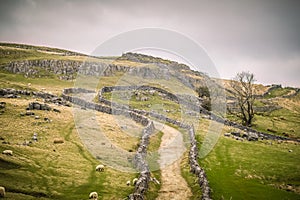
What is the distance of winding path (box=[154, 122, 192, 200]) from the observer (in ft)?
93.7

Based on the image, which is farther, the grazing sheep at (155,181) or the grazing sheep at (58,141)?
the grazing sheep at (58,141)

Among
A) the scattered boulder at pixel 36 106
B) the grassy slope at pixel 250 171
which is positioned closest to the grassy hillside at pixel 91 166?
the grassy slope at pixel 250 171

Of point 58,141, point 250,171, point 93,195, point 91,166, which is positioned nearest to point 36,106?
point 58,141

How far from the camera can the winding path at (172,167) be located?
28553 mm

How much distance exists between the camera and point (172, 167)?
1486 inches

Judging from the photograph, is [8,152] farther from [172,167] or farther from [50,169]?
[172,167]

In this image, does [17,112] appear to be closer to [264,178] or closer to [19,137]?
[19,137]

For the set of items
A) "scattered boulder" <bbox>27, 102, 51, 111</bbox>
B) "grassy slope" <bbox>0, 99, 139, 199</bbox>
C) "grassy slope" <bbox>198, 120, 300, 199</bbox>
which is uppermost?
"scattered boulder" <bbox>27, 102, 51, 111</bbox>

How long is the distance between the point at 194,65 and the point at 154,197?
89.3 ft

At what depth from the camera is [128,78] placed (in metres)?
153

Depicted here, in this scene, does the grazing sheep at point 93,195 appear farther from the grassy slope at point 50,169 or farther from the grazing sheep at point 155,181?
the grazing sheep at point 155,181

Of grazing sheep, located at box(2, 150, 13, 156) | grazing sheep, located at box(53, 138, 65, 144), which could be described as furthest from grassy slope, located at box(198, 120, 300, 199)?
grazing sheep, located at box(2, 150, 13, 156)

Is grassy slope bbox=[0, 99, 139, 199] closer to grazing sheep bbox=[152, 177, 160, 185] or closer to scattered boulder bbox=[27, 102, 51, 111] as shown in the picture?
grazing sheep bbox=[152, 177, 160, 185]

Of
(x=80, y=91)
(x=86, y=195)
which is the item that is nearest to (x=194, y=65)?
(x=86, y=195)
